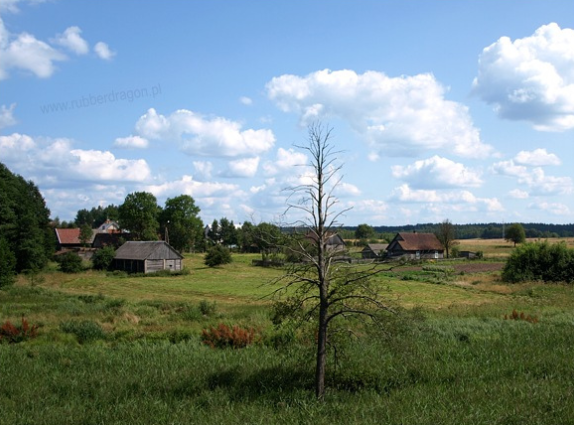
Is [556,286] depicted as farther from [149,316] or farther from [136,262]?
[136,262]

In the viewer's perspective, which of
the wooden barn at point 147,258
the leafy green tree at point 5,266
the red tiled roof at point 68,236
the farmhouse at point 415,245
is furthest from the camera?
the red tiled roof at point 68,236

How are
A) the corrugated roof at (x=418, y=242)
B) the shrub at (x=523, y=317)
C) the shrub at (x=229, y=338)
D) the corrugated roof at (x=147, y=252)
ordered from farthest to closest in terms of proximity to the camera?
the corrugated roof at (x=418, y=242) < the corrugated roof at (x=147, y=252) < the shrub at (x=523, y=317) < the shrub at (x=229, y=338)

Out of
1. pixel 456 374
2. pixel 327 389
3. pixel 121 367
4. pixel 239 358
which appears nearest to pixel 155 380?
pixel 121 367

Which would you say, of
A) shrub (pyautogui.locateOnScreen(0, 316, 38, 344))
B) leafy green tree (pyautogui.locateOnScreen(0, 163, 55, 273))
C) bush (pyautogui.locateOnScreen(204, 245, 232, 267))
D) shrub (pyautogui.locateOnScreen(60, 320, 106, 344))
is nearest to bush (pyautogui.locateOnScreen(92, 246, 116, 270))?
leafy green tree (pyautogui.locateOnScreen(0, 163, 55, 273))

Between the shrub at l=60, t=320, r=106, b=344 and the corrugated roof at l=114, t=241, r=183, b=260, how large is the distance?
46.5m

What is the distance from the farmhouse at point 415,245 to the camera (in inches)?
3642

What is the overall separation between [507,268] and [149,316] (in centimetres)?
3746

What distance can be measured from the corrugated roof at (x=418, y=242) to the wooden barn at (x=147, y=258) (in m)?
43.2

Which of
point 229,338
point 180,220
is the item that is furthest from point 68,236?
point 229,338

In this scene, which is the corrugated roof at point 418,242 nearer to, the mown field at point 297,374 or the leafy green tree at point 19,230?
the leafy green tree at point 19,230

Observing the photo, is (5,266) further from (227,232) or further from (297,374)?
(227,232)

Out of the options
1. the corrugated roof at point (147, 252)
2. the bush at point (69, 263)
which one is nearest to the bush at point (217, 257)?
the corrugated roof at point (147, 252)

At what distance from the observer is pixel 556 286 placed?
41906 mm

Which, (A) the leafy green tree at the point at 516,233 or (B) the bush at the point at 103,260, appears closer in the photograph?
(B) the bush at the point at 103,260
